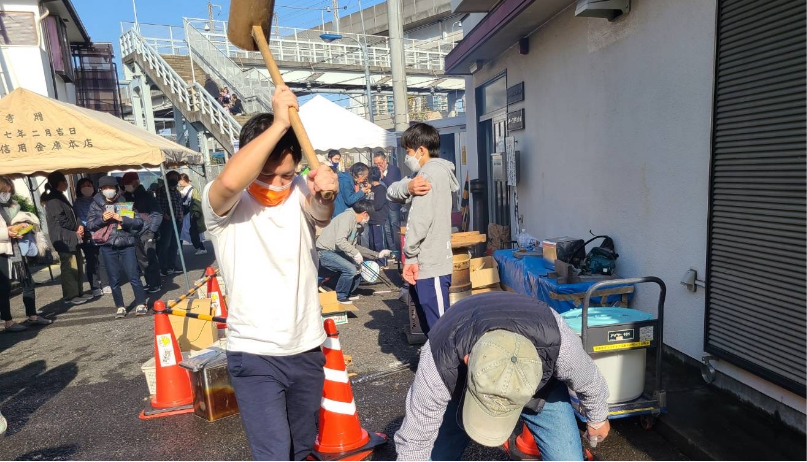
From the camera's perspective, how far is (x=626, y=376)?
3.57 m

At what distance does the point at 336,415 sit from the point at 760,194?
3.22 meters

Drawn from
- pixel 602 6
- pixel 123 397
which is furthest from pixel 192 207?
pixel 602 6

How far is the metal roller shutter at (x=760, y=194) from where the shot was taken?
3316 mm

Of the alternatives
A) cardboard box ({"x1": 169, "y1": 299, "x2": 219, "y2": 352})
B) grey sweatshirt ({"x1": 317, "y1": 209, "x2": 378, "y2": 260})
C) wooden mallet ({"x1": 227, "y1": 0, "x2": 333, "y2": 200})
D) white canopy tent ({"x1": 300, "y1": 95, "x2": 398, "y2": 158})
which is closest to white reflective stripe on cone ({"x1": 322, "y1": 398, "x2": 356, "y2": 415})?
wooden mallet ({"x1": 227, "y1": 0, "x2": 333, "y2": 200})

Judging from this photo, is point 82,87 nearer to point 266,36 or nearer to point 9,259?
point 9,259

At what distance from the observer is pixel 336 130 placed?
13148 mm

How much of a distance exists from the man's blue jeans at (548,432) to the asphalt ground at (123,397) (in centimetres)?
101

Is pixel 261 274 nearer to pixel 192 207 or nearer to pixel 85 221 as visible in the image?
pixel 85 221

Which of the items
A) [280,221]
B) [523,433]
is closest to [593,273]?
[523,433]

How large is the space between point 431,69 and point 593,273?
26853mm

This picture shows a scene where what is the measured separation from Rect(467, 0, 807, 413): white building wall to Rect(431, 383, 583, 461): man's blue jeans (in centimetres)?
194

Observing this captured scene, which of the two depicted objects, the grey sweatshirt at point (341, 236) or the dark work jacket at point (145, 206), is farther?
the dark work jacket at point (145, 206)

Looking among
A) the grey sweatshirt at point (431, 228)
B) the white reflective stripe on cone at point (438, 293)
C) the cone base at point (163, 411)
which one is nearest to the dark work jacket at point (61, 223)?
the cone base at point (163, 411)

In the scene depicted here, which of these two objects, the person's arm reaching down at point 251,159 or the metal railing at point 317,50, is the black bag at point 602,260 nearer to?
the person's arm reaching down at point 251,159
